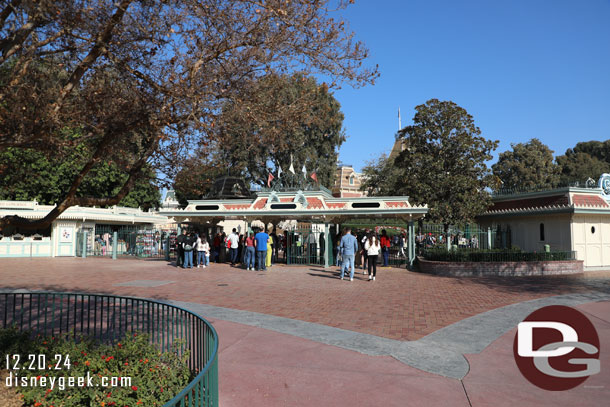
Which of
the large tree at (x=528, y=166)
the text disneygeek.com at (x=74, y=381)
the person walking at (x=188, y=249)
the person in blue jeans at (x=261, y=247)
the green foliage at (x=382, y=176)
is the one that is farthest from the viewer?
the large tree at (x=528, y=166)

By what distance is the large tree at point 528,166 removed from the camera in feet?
154

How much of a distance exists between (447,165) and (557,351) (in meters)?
17.8

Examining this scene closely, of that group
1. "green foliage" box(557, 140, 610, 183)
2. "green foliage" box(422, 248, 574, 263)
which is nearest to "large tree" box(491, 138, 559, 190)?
"green foliage" box(557, 140, 610, 183)

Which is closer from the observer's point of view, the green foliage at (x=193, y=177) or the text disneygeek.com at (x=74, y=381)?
the text disneygeek.com at (x=74, y=381)

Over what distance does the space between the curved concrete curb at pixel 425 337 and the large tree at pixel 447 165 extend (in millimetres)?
12362

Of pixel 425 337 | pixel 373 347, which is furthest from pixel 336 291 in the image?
pixel 373 347

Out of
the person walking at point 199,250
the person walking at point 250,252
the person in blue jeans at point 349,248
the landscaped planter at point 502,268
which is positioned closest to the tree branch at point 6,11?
the person in blue jeans at point 349,248

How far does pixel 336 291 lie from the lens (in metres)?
11.9

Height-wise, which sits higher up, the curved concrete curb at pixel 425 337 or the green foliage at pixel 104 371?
the green foliage at pixel 104 371

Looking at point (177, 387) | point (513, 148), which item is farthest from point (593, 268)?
point (513, 148)

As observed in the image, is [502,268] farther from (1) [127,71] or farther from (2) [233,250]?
(1) [127,71]

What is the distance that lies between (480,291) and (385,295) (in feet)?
9.90

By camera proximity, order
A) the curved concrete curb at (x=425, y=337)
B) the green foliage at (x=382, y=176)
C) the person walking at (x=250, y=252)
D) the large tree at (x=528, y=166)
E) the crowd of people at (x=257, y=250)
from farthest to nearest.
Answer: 1. the large tree at (x=528, y=166)
2. the green foliage at (x=382, y=176)
3. the person walking at (x=250, y=252)
4. the crowd of people at (x=257, y=250)
5. the curved concrete curb at (x=425, y=337)

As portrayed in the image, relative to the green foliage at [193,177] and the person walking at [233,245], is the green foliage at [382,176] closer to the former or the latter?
the person walking at [233,245]
